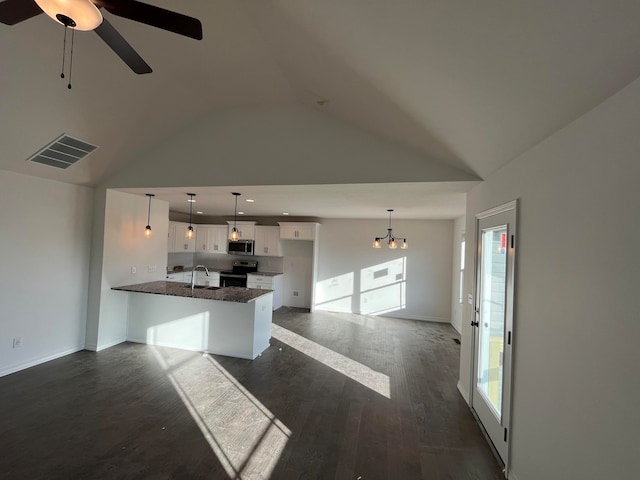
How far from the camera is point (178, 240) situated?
7.30 m

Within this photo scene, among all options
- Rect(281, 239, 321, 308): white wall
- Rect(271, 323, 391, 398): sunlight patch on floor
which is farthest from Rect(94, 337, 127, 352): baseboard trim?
Rect(281, 239, 321, 308): white wall

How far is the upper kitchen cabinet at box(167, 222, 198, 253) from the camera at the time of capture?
278 inches

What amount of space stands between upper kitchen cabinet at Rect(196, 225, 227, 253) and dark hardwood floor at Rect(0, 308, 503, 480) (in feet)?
12.5

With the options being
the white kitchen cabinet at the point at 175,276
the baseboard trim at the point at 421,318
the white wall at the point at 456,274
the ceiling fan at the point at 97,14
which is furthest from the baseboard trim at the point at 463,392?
the white kitchen cabinet at the point at 175,276

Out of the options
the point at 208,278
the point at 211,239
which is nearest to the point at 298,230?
the point at 211,239

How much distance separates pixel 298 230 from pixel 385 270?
2459 mm

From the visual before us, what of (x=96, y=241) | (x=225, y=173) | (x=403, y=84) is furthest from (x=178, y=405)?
(x=403, y=84)

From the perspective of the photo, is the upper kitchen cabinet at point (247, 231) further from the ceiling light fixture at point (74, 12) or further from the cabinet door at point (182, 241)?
the ceiling light fixture at point (74, 12)

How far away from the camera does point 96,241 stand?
4.11m

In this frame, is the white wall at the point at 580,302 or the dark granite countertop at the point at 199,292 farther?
the dark granite countertop at the point at 199,292

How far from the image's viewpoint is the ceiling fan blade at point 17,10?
1.28 m

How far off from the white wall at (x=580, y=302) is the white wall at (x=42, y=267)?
211 inches

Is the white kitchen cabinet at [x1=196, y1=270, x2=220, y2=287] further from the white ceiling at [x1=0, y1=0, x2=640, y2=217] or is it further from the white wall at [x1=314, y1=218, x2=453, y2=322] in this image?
the white ceiling at [x1=0, y1=0, x2=640, y2=217]

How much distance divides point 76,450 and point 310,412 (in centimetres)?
195
